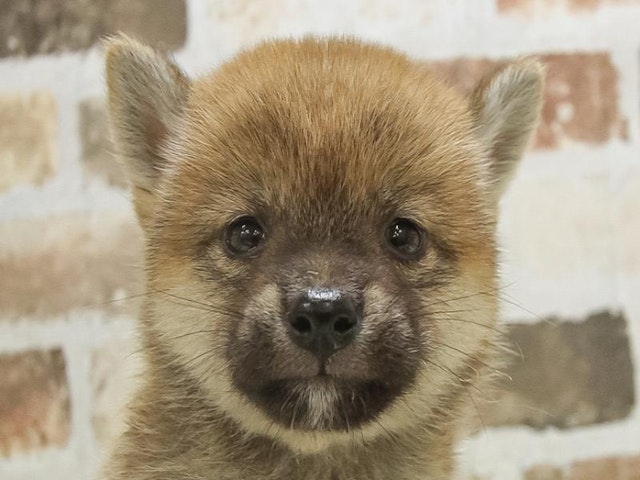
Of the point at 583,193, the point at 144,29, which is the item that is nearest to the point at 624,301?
the point at 583,193

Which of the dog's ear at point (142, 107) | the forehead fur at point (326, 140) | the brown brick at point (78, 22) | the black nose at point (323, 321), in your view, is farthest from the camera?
the brown brick at point (78, 22)

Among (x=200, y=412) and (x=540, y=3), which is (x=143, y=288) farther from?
(x=540, y=3)

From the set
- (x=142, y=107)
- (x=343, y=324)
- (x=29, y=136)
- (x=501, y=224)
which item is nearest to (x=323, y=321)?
(x=343, y=324)

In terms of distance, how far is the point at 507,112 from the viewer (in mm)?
1265

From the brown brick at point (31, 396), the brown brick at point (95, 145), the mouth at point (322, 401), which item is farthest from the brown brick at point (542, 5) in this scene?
the brown brick at point (31, 396)

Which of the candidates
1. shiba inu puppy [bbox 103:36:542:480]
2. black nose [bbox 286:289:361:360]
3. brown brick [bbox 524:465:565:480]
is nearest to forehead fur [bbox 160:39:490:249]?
shiba inu puppy [bbox 103:36:542:480]

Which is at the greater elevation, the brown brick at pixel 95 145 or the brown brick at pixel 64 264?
the brown brick at pixel 95 145

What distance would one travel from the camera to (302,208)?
99 centimetres

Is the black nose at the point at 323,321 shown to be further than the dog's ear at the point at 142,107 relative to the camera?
No

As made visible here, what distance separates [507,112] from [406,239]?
355mm

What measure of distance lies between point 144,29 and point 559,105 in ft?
2.81

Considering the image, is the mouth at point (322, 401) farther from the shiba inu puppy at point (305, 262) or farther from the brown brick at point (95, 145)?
the brown brick at point (95, 145)

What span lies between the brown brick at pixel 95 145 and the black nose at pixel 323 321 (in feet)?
2.61

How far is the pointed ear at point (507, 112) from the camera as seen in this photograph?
4.07 ft
